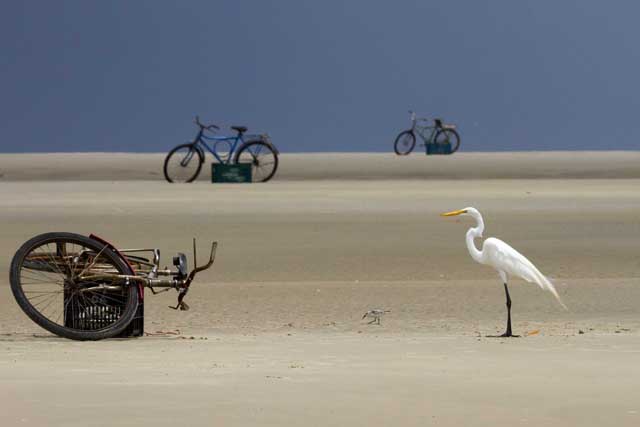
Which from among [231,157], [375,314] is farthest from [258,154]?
[375,314]

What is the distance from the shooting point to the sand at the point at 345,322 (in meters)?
6.14

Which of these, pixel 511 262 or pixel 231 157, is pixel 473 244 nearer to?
pixel 511 262

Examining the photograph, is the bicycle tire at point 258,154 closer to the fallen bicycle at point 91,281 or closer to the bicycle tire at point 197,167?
the bicycle tire at point 197,167

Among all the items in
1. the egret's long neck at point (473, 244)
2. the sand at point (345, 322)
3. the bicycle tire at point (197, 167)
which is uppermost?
the bicycle tire at point (197, 167)

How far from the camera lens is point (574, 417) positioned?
5.88 meters

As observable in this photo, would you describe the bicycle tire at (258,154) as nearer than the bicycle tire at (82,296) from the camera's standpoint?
No

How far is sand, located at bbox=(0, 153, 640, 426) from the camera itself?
20.1 feet

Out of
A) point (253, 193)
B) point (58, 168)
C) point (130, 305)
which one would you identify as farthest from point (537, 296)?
point (58, 168)

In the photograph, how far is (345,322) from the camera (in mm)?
9805

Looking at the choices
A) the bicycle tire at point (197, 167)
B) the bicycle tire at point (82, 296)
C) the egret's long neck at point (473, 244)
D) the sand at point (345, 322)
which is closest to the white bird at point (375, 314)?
the sand at point (345, 322)

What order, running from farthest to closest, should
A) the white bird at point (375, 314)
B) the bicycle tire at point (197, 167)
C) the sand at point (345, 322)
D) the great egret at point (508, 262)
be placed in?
the bicycle tire at point (197, 167)
the white bird at point (375, 314)
the great egret at point (508, 262)
the sand at point (345, 322)

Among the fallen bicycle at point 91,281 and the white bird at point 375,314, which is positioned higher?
the fallen bicycle at point 91,281

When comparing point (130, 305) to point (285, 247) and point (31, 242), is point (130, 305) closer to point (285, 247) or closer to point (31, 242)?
point (31, 242)

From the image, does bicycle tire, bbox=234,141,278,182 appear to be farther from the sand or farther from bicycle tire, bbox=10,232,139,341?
bicycle tire, bbox=10,232,139,341
